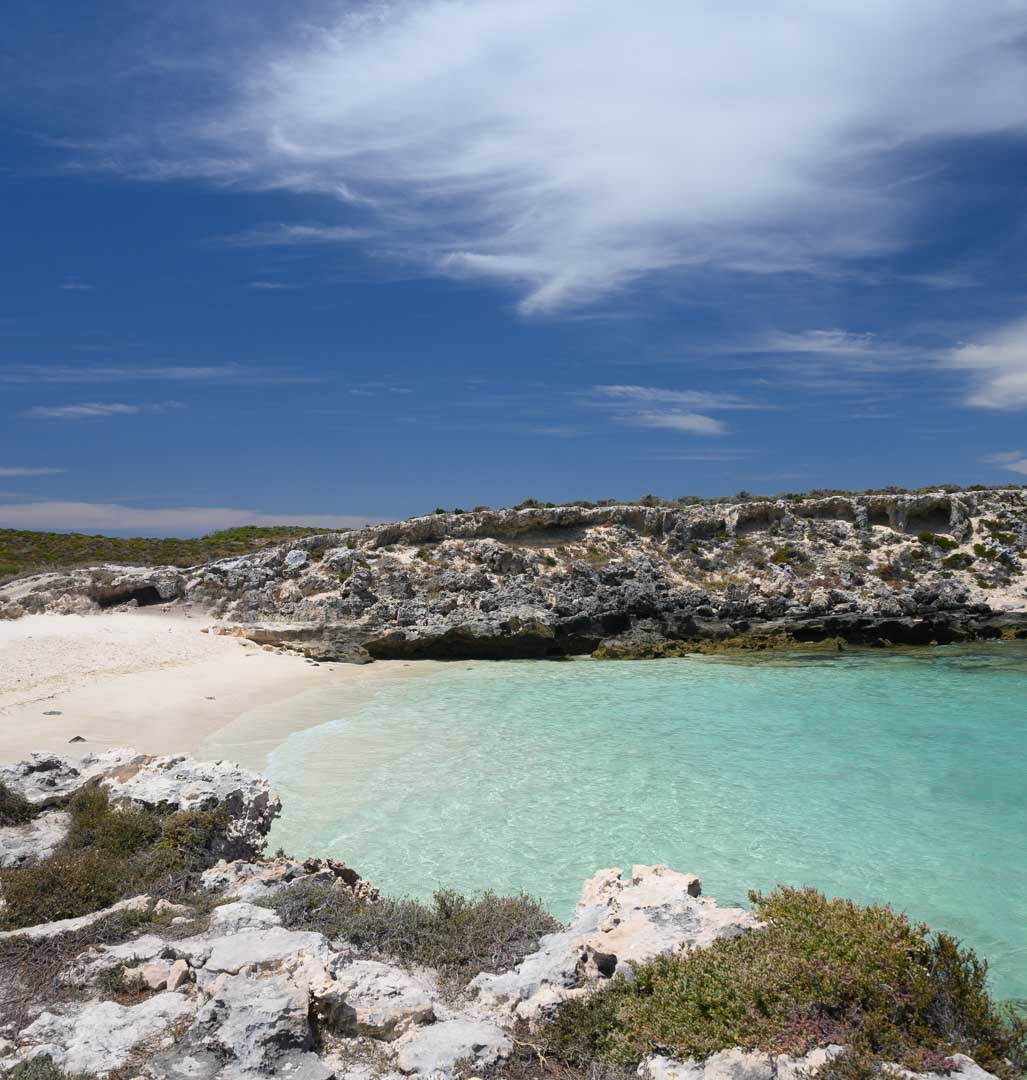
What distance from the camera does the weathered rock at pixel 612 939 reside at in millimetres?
5375

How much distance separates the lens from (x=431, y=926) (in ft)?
21.6

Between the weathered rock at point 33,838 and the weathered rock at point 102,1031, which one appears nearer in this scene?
the weathered rock at point 102,1031

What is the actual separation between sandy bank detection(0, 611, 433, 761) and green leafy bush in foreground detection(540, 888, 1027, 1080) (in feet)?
40.1

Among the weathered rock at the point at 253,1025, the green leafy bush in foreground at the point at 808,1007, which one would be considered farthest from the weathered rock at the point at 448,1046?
the weathered rock at the point at 253,1025

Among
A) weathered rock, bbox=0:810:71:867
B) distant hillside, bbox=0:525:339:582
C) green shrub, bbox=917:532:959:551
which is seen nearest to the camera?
weathered rock, bbox=0:810:71:867

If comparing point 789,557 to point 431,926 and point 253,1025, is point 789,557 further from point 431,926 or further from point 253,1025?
point 253,1025

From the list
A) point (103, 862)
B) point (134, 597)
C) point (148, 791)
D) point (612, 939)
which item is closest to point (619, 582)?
point (134, 597)

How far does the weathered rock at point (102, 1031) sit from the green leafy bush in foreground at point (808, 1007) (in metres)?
2.54

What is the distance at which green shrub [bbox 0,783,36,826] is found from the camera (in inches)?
328

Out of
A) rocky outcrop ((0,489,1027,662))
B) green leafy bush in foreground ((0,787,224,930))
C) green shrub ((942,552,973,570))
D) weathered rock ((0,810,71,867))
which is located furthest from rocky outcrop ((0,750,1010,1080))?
green shrub ((942,552,973,570))

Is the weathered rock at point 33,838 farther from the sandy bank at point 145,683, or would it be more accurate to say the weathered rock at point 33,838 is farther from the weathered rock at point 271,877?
the sandy bank at point 145,683

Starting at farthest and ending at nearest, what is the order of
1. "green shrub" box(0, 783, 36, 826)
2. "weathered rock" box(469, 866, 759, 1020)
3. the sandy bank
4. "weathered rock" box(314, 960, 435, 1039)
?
the sandy bank < "green shrub" box(0, 783, 36, 826) < "weathered rock" box(469, 866, 759, 1020) < "weathered rock" box(314, 960, 435, 1039)

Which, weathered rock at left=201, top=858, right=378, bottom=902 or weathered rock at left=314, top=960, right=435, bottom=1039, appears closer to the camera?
weathered rock at left=314, top=960, right=435, bottom=1039

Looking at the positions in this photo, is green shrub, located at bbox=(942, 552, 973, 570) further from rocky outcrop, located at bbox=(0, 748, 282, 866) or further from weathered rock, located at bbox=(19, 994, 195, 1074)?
weathered rock, located at bbox=(19, 994, 195, 1074)
